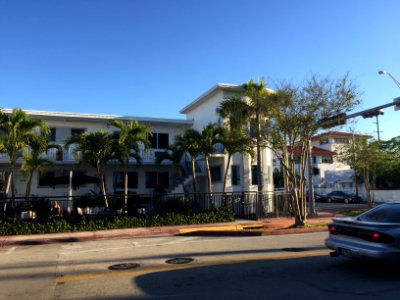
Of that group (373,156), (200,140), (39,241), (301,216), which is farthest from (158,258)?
(373,156)

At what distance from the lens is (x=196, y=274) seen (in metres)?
7.69

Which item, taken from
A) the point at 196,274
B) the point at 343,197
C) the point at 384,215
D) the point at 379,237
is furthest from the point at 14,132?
the point at 343,197

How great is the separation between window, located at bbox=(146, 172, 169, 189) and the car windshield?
66.5 ft

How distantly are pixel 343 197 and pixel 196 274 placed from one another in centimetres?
4012

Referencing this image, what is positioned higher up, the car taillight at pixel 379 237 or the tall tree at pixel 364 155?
the tall tree at pixel 364 155

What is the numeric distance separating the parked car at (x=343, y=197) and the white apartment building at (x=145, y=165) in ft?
70.0

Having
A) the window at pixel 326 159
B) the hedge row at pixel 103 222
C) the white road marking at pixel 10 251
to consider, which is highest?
the window at pixel 326 159

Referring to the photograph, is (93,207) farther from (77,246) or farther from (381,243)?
(381,243)

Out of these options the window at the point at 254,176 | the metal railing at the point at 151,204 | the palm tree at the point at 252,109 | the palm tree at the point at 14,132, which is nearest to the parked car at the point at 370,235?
the palm tree at the point at 252,109

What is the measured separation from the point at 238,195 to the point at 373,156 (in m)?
11.0

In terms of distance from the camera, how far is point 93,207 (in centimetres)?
1872

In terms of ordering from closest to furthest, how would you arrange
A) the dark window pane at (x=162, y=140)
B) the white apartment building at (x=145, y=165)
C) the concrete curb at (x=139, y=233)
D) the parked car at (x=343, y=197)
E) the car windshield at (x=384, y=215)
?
the car windshield at (x=384, y=215) < the concrete curb at (x=139, y=233) < the white apartment building at (x=145, y=165) < the dark window pane at (x=162, y=140) < the parked car at (x=343, y=197)

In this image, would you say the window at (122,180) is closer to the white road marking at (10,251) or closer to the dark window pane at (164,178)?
the dark window pane at (164,178)

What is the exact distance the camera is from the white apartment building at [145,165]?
25078 mm
